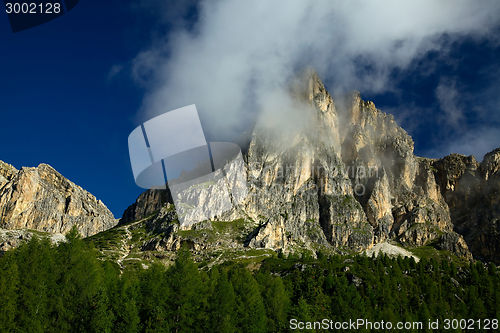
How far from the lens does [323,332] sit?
57.2m

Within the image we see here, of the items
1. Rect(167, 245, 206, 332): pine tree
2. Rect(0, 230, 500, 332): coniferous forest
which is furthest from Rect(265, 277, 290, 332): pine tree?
Rect(167, 245, 206, 332): pine tree

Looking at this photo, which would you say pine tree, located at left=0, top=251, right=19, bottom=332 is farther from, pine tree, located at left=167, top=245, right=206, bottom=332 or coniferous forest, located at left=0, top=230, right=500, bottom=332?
pine tree, located at left=167, top=245, right=206, bottom=332

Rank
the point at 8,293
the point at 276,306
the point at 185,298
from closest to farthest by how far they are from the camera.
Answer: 1. the point at 8,293
2. the point at 185,298
3. the point at 276,306

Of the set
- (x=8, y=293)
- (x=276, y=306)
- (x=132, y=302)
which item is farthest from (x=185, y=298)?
(x=8, y=293)

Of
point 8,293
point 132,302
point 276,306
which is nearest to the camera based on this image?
point 8,293

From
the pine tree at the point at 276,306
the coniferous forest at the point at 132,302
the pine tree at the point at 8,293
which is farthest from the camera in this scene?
the pine tree at the point at 276,306

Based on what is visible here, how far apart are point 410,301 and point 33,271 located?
99433 mm

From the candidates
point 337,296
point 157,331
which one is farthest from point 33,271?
point 337,296

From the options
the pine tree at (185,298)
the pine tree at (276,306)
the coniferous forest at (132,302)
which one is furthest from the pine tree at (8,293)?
the pine tree at (276,306)

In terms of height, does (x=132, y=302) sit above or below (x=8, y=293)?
below

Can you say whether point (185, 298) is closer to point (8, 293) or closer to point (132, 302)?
point (132, 302)

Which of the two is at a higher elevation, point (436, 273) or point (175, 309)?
point (436, 273)

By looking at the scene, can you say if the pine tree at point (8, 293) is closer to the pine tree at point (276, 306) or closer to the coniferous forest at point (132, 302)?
the coniferous forest at point (132, 302)

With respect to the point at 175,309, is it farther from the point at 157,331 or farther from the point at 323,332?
the point at 323,332
